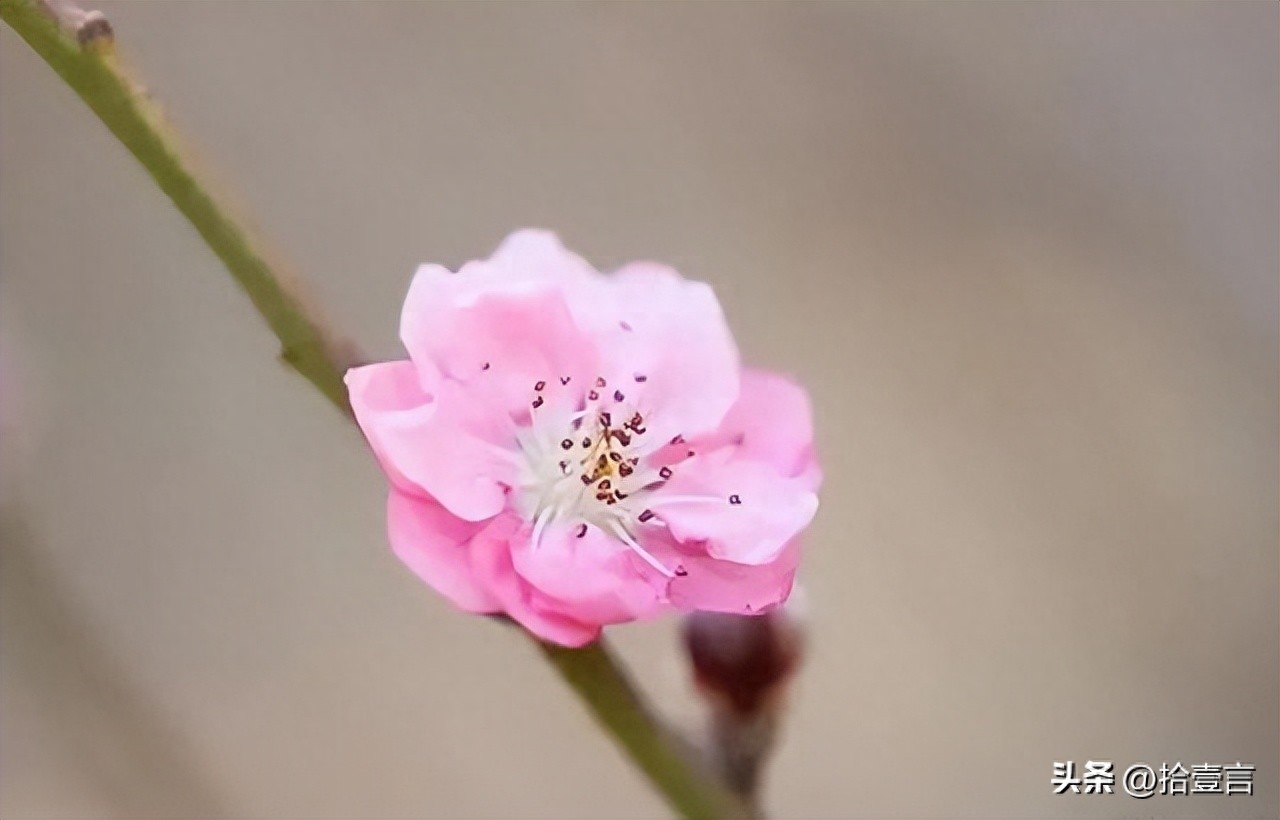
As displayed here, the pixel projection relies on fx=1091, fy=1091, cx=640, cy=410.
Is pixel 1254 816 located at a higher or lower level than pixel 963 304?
lower

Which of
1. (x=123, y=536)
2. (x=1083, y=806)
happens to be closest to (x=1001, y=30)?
(x=1083, y=806)

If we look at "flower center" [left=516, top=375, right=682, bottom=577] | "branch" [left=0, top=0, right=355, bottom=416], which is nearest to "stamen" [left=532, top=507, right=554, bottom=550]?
"flower center" [left=516, top=375, right=682, bottom=577]

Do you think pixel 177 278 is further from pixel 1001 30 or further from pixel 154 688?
pixel 1001 30

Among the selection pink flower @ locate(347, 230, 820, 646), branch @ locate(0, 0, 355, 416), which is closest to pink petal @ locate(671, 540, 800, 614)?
pink flower @ locate(347, 230, 820, 646)

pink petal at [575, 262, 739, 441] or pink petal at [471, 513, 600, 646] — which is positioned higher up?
pink petal at [575, 262, 739, 441]

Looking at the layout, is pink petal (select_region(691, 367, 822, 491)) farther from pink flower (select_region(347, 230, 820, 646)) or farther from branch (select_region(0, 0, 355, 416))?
branch (select_region(0, 0, 355, 416))

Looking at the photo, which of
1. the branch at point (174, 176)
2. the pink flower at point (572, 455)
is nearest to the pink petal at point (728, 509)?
the pink flower at point (572, 455)

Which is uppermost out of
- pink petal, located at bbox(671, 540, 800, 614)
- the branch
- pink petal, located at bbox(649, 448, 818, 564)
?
the branch
